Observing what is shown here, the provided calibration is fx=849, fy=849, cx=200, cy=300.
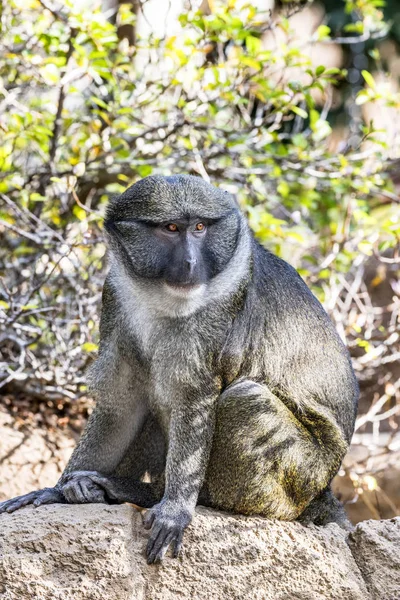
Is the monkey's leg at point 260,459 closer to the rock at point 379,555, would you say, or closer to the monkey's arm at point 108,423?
the rock at point 379,555

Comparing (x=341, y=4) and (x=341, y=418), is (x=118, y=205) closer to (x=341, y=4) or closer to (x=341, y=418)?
(x=341, y=418)

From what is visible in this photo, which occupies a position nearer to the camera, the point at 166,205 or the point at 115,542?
the point at 115,542

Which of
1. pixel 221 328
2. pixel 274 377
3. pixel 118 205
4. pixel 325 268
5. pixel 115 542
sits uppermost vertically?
pixel 118 205

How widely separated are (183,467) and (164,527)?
1.09ft

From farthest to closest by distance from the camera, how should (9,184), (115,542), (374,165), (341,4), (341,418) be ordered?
(341,4) → (374,165) → (9,184) → (341,418) → (115,542)

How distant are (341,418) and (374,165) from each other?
14.1ft

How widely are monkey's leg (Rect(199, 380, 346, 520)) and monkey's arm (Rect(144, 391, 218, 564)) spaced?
9cm

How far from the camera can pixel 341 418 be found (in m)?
4.95

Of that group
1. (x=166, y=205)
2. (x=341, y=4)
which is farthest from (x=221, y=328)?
(x=341, y=4)

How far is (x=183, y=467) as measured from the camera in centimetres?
444

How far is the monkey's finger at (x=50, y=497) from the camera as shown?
15.3ft

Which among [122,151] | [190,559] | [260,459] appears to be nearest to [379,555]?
[260,459]

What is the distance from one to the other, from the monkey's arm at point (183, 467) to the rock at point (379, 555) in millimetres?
933

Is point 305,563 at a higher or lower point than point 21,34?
lower
